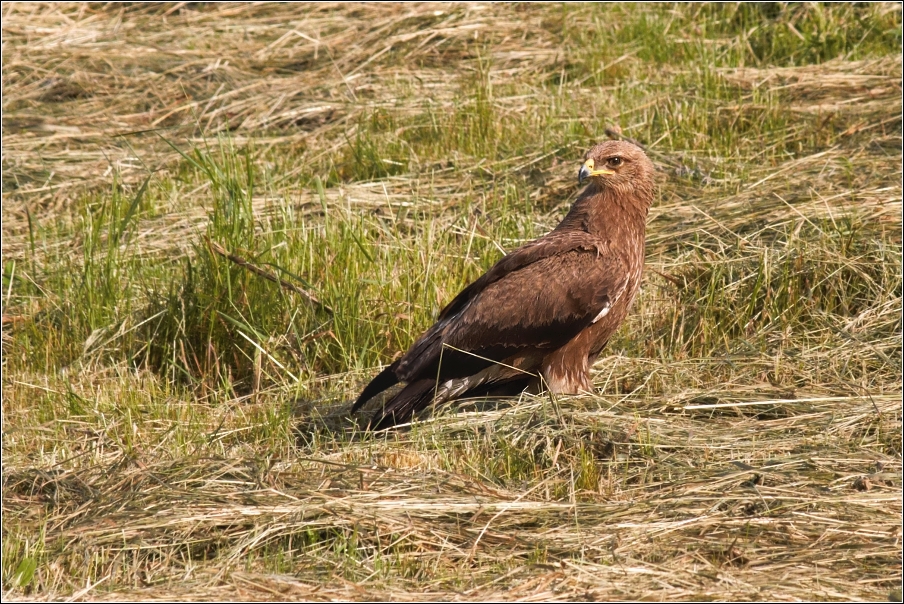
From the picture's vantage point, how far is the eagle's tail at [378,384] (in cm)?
497

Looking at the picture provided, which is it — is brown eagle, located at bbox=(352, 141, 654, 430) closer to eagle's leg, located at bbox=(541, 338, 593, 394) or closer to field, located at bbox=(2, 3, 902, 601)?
eagle's leg, located at bbox=(541, 338, 593, 394)

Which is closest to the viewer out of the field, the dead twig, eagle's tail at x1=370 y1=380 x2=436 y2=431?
the field

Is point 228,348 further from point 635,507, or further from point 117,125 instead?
point 117,125

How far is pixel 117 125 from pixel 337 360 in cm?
383

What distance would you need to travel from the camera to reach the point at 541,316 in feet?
16.5

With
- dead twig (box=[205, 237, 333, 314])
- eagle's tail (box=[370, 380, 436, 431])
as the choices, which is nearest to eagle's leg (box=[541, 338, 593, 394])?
eagle's tail (box=[370, 380, 436, 431])

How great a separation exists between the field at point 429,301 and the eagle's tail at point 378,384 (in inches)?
6.3

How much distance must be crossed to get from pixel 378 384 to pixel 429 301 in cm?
100

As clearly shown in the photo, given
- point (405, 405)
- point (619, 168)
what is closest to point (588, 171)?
point (619, 168)

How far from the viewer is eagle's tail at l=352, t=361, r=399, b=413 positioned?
4973 millimetres

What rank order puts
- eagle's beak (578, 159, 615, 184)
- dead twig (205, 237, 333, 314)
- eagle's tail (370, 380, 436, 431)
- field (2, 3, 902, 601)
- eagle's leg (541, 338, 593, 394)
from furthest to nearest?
dead twig (205, 237, 333, 314) < eagle's beak (578, 159, 615, 184) < eagle's leg (541, 338, 593, 394) < eagle's tail (370, 380, 436, 431) < field (2, 3, 902, 601)

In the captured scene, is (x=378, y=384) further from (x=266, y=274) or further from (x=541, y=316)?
(x=266, y=274)

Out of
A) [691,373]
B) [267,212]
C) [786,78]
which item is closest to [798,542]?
[691,373]

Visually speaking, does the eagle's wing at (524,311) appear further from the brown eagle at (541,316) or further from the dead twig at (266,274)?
the dead twig at (266,274)
